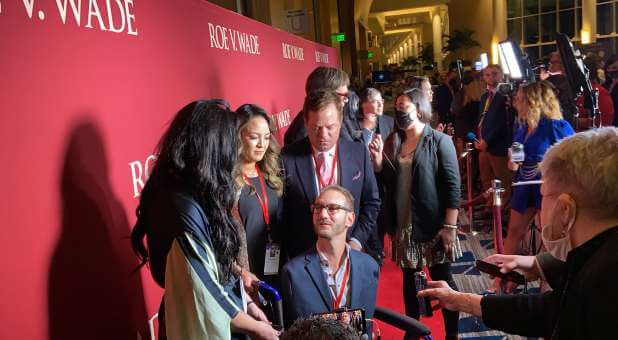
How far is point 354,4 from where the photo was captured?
727 inches

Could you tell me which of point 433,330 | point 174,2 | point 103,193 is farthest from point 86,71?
point 433,330

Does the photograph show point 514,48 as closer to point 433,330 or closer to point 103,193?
point 433,330

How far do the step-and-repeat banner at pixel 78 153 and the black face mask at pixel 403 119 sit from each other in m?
1.24

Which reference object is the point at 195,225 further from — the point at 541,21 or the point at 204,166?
the point at 541,21

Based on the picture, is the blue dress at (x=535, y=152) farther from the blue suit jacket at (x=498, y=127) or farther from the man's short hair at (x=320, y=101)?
the man's short hair at (x=320, y=101)

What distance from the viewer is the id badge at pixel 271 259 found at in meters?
2.43

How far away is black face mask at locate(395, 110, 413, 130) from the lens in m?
3.02

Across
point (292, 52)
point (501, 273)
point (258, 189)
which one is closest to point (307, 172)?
point (258, 189)

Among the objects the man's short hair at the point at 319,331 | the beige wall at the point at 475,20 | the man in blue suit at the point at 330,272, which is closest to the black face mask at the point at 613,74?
the man in blue suit at the point at 330,272

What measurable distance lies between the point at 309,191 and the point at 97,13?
1.20 m

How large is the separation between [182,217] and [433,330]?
2317 millimetres

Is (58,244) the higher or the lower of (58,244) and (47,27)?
the lower

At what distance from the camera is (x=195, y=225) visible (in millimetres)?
1527

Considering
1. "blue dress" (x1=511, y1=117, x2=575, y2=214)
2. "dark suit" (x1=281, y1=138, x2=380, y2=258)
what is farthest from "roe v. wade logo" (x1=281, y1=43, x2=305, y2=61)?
"dark suit" (x1=281, y1=138, x2=380, y2=258)
